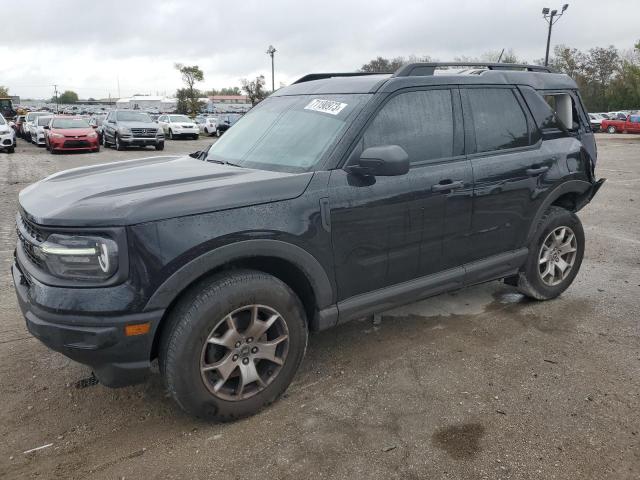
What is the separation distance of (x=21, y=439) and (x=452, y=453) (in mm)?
2275

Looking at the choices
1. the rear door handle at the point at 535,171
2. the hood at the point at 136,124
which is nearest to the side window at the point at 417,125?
the rear door handle at the point at 535,171

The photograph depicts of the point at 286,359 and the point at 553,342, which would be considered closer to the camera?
the point at 286,359

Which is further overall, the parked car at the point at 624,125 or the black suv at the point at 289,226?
the parked car at the point at 624,125

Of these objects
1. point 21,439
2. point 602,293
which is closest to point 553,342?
point 602,293

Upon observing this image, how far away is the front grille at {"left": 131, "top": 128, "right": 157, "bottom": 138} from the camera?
21047 mm

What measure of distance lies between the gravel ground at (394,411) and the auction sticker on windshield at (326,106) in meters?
1.70

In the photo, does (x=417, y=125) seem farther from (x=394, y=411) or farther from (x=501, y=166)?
(x=394, y=411)

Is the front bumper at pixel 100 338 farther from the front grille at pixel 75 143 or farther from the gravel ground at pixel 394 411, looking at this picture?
the front grille at pixel 75 143

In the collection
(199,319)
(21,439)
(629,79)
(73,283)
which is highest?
(629,79)

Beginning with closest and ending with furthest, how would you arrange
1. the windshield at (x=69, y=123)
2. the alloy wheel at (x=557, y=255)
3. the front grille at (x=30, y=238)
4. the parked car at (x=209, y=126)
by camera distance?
1. the front grille at (x=30, y=238)
2. the alloy wheel at (x=557, y=255)
3. the windshield at (x=69, y=123)
4. the parked car at (x=209, y=126)

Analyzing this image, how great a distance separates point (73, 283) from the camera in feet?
7.93

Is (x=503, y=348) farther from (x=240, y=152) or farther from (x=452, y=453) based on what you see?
(x=240, y=152)

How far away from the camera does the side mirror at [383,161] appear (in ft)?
9.42

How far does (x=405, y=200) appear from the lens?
3.21 meters
